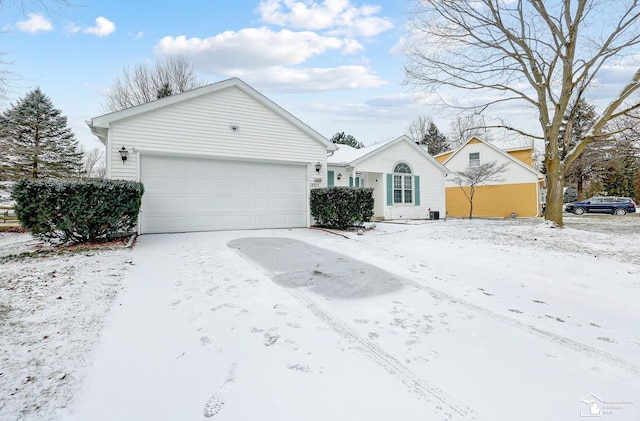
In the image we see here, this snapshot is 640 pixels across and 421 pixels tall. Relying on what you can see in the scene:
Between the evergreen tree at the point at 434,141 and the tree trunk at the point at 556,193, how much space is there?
81.2 feet

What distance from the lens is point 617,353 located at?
245cm

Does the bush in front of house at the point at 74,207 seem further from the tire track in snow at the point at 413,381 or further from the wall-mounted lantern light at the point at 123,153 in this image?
the tire track in snow at the point at 413,381

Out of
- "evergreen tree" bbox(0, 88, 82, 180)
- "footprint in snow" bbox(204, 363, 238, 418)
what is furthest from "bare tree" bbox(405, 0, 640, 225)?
"evergreen tree" bbox(0, 88, 82, 180)

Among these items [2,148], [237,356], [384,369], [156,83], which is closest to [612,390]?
[384,369]

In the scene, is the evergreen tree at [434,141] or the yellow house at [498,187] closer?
the yellow house at [498,187]

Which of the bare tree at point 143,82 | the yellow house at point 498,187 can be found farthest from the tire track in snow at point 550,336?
the bare tree at point 143,82

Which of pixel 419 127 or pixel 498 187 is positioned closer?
pixel 498 187

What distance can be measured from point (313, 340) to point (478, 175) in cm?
1792

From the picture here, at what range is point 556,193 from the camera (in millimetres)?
10914

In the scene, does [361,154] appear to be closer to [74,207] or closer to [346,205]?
[346,205]

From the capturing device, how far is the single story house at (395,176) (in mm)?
14211

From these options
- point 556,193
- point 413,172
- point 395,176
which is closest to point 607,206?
point 556,193

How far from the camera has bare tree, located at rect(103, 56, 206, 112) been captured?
867 inches

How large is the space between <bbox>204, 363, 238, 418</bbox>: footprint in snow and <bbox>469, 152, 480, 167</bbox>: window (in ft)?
71.0
